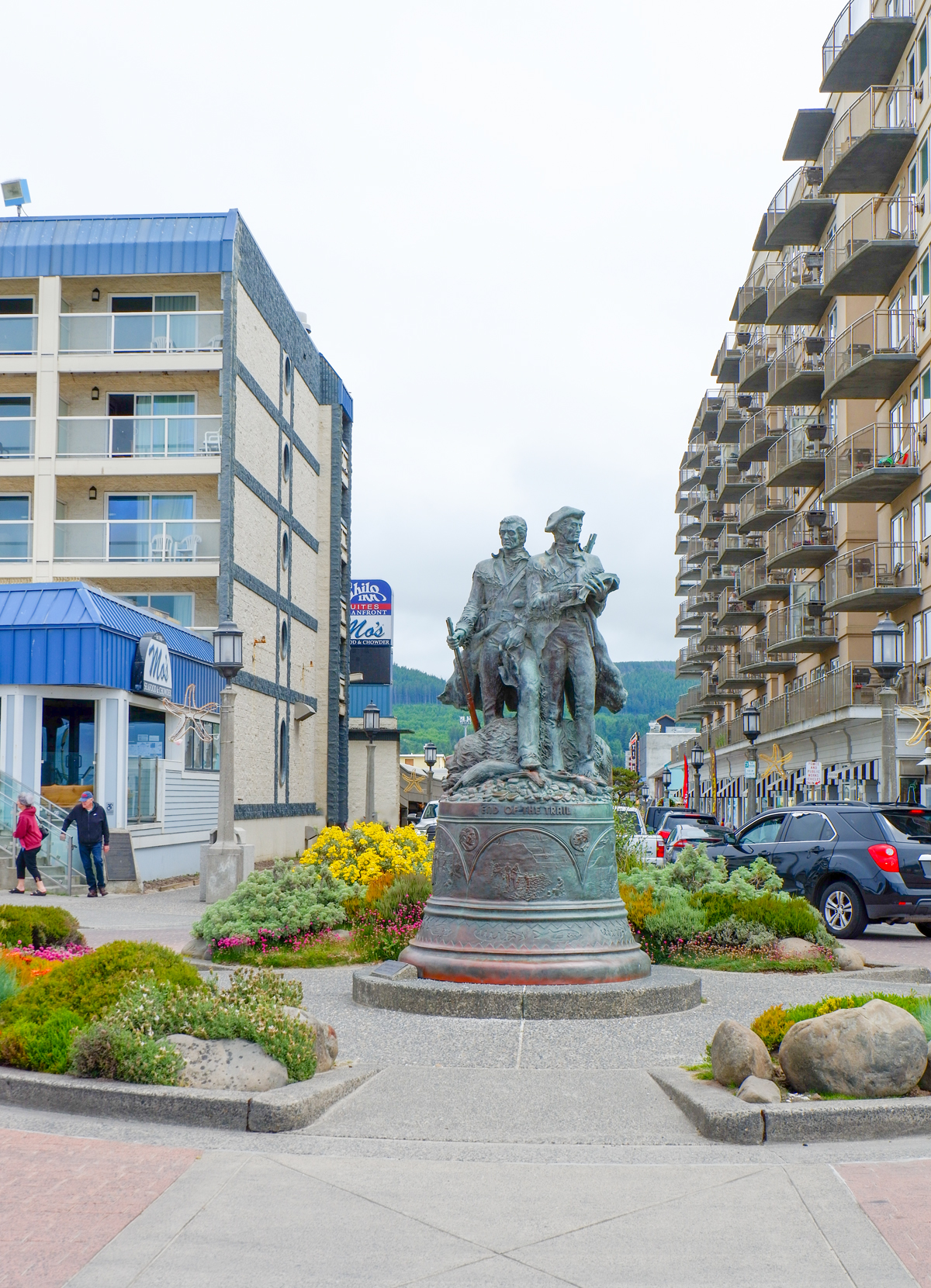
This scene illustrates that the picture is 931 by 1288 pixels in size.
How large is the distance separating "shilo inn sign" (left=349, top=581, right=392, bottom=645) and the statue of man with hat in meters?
55.0

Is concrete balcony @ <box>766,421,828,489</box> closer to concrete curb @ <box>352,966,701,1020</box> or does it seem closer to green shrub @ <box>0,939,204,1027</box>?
concrete curb @ <box>352,966,701,1020</box>

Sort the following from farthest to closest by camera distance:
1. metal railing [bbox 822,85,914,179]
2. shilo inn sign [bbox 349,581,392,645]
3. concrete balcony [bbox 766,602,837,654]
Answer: shilo inn sign [bbox 349,581,392,645] → concrete balcony [bbox 766,602,837,654] → metal railing [bbox 822,85,914,179]

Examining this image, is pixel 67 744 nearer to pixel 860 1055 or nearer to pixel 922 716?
pixel 922 716

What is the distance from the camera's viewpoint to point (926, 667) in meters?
31.9

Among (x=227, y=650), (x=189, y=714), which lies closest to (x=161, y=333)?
(x=189, y=714)

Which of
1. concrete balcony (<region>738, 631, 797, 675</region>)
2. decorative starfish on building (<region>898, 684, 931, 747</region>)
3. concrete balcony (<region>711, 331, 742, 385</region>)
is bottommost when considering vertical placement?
decorative starfish on building (<region>898, 684, 931, 747</region>)

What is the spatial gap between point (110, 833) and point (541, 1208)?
71.1ft

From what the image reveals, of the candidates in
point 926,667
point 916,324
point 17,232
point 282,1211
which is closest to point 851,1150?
point 282,1211

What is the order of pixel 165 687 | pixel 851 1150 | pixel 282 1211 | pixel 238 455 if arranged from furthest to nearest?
1. pixel 238 455
2. pixel 165 687
3. pixel 851 1150
4. pixel 282 1211

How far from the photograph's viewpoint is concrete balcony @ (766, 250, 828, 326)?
4284 cm

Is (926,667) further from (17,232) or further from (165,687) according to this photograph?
(17,232)

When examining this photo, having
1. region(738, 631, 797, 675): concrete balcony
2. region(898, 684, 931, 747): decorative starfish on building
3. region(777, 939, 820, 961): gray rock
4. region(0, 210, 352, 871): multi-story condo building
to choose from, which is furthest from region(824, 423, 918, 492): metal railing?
region(777, 939, 820, 961): gray rock

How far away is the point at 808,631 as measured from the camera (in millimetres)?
42250

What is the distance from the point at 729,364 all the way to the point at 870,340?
24.8m
